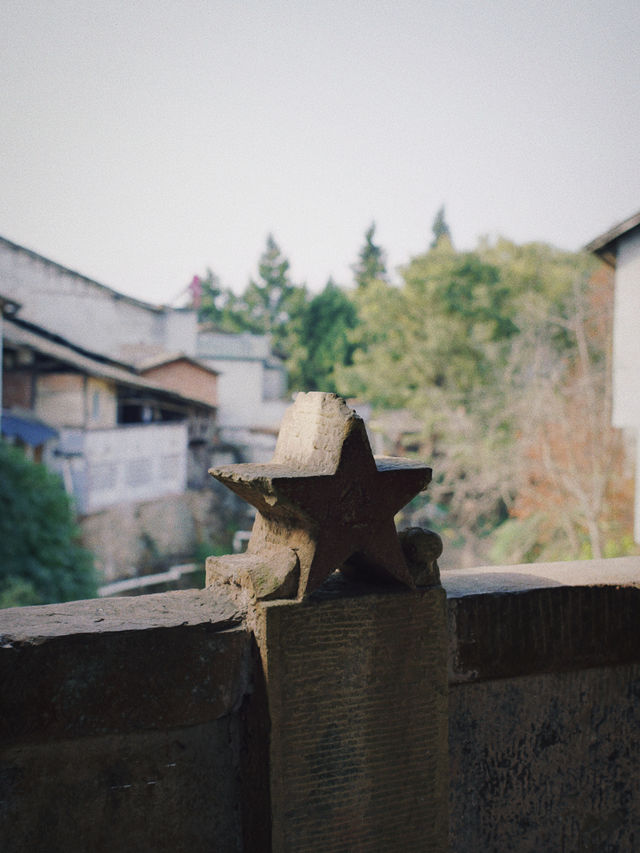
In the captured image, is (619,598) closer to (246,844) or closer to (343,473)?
(343,473)

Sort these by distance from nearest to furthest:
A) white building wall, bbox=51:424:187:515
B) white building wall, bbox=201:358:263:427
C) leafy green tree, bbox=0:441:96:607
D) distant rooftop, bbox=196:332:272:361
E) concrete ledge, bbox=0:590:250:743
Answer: concrete ledge, bbox=0:590:250:743 < leafy green tree, bbox=0:441:96:607 < white building wall, bbox=51:424:187:515 < white building wall, bbox=201:358:263:427 < distant rooftop, bbox=196:332:272:361

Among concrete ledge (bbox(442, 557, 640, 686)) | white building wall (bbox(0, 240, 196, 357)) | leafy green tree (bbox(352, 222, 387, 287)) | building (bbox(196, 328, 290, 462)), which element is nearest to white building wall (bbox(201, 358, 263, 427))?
building (bbox(196, 328, 290, 462))

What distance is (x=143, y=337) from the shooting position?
20391 mm

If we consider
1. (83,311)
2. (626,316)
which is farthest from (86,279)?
(626,316)

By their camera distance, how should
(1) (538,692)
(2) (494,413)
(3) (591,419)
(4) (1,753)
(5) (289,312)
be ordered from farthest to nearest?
(5) (289,312)
(2) (494,413)
(3) (591,419)
(1) (538,692)
(4) (1,753)

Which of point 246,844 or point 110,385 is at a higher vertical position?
point 110,385

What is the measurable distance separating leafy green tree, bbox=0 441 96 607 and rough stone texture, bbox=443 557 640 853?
34.9ft

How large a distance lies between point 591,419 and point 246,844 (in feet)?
47.8

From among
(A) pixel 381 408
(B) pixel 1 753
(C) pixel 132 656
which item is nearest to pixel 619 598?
(C) pixel 132 656

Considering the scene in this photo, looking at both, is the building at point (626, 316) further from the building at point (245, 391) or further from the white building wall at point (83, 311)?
the building at point (245, 391)

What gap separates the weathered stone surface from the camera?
4.75 ft

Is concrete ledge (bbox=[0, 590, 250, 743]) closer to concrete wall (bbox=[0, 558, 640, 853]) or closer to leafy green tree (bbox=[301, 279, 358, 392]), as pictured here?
concrete wall (bbox=[0, 558, 640, 853])

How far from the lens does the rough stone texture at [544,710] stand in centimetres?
173

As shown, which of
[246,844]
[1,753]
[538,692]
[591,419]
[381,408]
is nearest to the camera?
[1,753]
